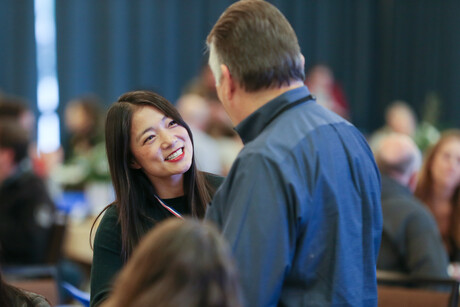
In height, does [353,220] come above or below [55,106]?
above

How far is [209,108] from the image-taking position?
642 centimetres

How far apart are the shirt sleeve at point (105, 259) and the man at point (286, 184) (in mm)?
425

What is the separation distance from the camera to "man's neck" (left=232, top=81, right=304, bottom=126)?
1.49 meters

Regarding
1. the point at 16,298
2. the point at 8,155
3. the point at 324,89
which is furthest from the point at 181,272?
the point at 324,89

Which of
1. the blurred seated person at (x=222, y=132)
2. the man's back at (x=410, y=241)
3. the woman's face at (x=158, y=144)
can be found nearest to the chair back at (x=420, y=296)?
the man's back at (x=410, y=241)

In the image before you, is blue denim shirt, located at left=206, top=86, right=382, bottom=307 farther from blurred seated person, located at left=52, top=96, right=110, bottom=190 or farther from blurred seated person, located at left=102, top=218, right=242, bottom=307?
blurred seated person, located at left=52, top=96, right=110, bottom=190

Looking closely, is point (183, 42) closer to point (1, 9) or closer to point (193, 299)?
point (1, 9)

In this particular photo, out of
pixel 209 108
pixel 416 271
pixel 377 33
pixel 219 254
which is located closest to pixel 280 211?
pixel 219 254

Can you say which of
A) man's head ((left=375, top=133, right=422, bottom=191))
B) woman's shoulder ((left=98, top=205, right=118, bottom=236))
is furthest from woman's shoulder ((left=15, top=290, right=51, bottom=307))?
man's head ((left=375, top=133, right=422, bottom=191))

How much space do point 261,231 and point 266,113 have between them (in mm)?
294

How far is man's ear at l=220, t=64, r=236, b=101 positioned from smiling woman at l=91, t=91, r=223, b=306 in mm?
333

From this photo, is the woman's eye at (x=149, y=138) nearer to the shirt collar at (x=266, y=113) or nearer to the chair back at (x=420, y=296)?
the shirt collar at (x=266, y=113)

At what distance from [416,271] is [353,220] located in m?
1.68

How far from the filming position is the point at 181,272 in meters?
0.93
